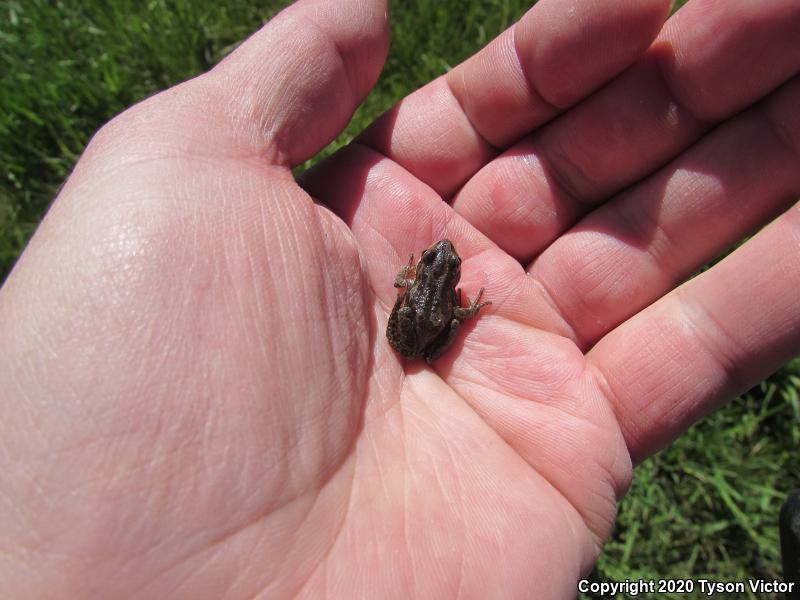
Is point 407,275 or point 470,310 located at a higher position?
point 407,275

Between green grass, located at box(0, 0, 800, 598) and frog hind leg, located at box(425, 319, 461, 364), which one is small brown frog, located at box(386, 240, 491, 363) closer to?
frog hind leg, located at box(425, 319, 461, 364)

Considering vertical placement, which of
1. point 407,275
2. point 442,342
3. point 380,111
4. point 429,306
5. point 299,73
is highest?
point 299,73

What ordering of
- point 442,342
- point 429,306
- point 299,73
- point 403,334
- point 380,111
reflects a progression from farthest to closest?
point 380,111 < point 442,342 < point 429,306 < point 403,334 < point 299,73

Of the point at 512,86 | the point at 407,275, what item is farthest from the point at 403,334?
the point at 512,86

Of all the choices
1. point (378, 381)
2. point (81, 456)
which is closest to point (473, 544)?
point (378, 381)

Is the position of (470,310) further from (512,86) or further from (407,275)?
(512,86)

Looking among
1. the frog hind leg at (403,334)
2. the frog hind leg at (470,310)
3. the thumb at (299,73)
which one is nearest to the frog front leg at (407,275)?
the frog hind leg at (403,334)

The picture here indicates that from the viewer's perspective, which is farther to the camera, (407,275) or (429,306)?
(407,275)
